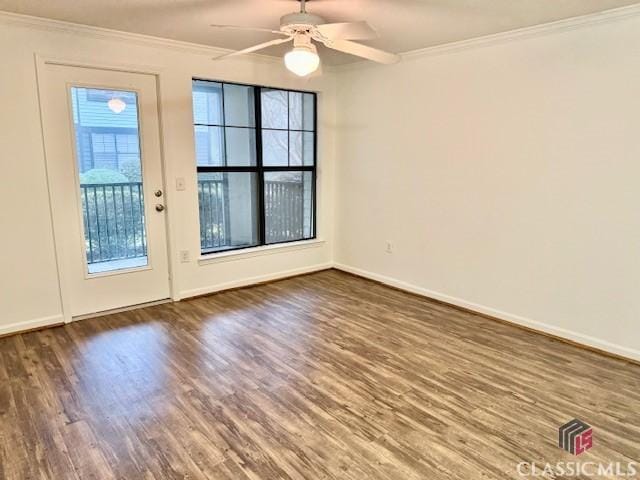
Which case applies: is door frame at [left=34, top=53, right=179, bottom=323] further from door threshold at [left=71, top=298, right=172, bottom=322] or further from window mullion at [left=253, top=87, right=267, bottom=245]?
window mullion at [left=253, top=87, right=267, bottom=245]

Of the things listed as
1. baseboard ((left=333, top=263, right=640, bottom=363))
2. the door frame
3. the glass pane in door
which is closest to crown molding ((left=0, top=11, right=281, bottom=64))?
the door frame

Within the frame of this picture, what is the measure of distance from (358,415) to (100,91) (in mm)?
3185

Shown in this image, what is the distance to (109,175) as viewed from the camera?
3707mm

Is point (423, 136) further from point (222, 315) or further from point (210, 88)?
point (222, 315)

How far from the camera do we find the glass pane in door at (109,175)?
140 inches

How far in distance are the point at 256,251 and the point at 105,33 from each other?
2362 mm

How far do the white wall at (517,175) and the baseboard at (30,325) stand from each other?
3081mm

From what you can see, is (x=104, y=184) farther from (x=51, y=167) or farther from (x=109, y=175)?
(x=51, y=167)

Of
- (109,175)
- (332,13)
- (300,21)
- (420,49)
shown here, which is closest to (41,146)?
(109,175)

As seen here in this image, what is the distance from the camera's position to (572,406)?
8.08 feet

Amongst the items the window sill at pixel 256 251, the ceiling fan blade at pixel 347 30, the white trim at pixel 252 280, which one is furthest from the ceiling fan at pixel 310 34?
the white trim at pixel 252 280

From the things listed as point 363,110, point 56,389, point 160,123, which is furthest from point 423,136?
point 56,389

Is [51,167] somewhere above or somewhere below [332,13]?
below

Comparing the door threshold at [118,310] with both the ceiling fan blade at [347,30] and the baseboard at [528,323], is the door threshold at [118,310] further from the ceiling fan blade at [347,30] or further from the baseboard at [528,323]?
the ceiling fan blade at [347,30]
